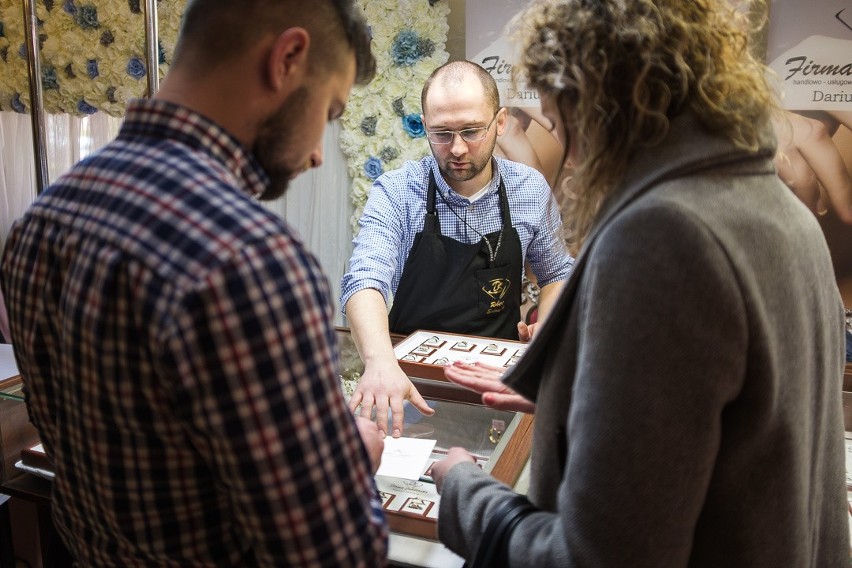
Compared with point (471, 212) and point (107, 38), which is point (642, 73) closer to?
point (471, 212)

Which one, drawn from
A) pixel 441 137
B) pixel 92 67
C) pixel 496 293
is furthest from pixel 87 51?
pixel 496 293

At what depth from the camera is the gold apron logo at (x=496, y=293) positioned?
8.24ft

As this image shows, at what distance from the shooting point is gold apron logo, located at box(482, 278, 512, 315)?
251cm

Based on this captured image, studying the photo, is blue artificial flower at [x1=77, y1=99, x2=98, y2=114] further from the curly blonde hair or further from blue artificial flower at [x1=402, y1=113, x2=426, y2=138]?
the curly blonde hair

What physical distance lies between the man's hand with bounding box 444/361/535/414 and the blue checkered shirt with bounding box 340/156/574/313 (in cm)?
112

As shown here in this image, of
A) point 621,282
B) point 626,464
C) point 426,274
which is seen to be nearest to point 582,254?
point 621,282

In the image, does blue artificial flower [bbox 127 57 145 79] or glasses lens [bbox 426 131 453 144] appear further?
blue artificial flower [bbox 127 57 145 79]

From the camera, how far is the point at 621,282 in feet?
2.26

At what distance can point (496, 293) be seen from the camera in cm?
252

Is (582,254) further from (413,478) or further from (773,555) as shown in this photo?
(413,478)

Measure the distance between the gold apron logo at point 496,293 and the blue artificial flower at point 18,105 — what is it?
4.11 metres

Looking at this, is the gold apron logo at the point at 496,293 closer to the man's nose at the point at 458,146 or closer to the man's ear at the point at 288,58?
the man's nose at the point at 458,146

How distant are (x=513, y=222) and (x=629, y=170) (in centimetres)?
186

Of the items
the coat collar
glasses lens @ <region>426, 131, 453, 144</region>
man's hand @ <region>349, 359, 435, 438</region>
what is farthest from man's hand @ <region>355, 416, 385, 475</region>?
glasses lens @ <region>426, 131, 453, 144</region>
